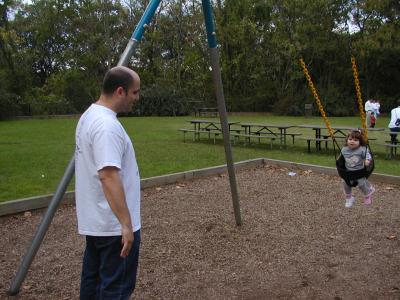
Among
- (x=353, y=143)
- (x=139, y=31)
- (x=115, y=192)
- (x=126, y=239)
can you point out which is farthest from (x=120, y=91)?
(x=353, y=143)

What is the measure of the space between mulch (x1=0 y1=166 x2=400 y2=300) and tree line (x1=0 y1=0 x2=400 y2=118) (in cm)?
2407

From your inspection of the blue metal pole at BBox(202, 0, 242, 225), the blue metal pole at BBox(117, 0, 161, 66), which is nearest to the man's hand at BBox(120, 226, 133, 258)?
the blue metal pole at BBox(117, 0, 161, 66)

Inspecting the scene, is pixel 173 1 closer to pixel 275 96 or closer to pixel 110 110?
pixel 275 96

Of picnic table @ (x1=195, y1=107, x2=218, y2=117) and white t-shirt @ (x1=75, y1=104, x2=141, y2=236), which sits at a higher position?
white t-shirt @ (x1=75, y1=104, x2=141, y2=236)

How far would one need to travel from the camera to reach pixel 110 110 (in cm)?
256

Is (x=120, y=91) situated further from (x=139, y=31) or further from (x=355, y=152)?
(x=355, y=152)

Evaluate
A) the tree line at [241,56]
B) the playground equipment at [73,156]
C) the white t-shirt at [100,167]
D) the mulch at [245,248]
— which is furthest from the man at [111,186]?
the tree line at [241,56]

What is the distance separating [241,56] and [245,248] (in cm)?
2993

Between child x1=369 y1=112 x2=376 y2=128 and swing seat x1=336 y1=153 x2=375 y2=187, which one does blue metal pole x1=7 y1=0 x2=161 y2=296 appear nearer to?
swing seat x1=336 y1=153 x2=375 y2=187

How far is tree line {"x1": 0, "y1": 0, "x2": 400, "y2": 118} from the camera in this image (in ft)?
102

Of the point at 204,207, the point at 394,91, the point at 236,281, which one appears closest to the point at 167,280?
the point at 236,281

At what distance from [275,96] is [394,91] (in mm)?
8484

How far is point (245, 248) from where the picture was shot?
4.97 meters

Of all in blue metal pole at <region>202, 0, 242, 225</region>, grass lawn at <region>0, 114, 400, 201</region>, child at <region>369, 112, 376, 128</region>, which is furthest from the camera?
child at <region>369, 112, 376, 128</region>
